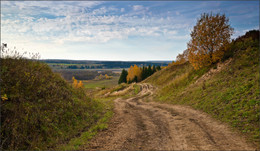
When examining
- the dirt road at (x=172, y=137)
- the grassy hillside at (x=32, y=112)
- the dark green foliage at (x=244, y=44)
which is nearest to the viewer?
the dirt road at (x=172, y=137)

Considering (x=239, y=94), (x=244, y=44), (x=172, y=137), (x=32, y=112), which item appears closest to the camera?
(x=172, y=137)

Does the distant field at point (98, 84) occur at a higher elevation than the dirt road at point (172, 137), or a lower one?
lower

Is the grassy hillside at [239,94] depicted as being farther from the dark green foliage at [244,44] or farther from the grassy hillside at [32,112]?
the grassy hillside at [32,112]

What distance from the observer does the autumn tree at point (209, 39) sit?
883 inches

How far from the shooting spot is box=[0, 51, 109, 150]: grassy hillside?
676cm

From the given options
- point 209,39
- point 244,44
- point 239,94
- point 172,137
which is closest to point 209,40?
point 209,39

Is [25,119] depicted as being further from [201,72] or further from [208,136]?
[201,72]

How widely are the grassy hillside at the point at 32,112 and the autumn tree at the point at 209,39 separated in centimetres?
2010

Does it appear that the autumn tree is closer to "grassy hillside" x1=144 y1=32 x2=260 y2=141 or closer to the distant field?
"grassy hillside" x1=144 y1=32 x2=260 y2=141

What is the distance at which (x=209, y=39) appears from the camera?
22.9m

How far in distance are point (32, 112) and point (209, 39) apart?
23.8 metres

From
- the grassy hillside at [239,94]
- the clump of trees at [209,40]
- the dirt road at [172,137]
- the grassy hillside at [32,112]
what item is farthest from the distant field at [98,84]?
the dirt road at [172,137]

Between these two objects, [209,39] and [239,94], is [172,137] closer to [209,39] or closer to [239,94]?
[239,94]

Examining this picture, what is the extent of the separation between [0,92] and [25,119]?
1962mm
